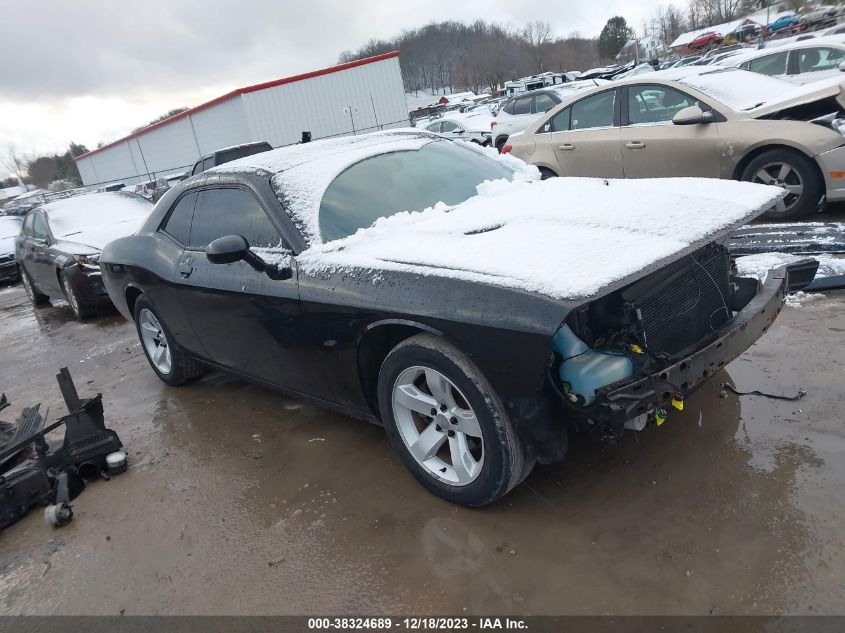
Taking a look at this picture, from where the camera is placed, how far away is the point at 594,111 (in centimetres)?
703

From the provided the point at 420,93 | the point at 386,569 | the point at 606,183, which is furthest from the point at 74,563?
the point at 420,93

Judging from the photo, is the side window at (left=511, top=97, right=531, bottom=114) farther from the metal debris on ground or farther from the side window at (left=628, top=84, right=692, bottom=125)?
the metal debris on ground

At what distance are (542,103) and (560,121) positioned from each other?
20.9 ft

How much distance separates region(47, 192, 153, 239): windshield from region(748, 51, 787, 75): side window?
10.0 metres

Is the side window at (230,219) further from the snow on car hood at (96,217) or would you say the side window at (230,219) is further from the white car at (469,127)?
the white car at (469,127)

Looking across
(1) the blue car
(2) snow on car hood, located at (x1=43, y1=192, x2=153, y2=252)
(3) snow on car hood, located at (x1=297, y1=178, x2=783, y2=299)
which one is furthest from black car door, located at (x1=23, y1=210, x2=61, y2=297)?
(1) the blue car

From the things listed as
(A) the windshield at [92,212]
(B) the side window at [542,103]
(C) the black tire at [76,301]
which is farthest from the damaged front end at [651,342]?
(B) the side window at [542,103]

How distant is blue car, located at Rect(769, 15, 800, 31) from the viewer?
38.6 m

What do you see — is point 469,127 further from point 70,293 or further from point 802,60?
point 70,293

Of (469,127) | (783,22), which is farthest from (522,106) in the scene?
(783,22)

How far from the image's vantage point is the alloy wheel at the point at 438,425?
8.00 feet

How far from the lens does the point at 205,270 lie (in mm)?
3574

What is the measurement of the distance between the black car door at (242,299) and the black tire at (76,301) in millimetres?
4317

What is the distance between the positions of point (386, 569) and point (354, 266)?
1.28 meters
